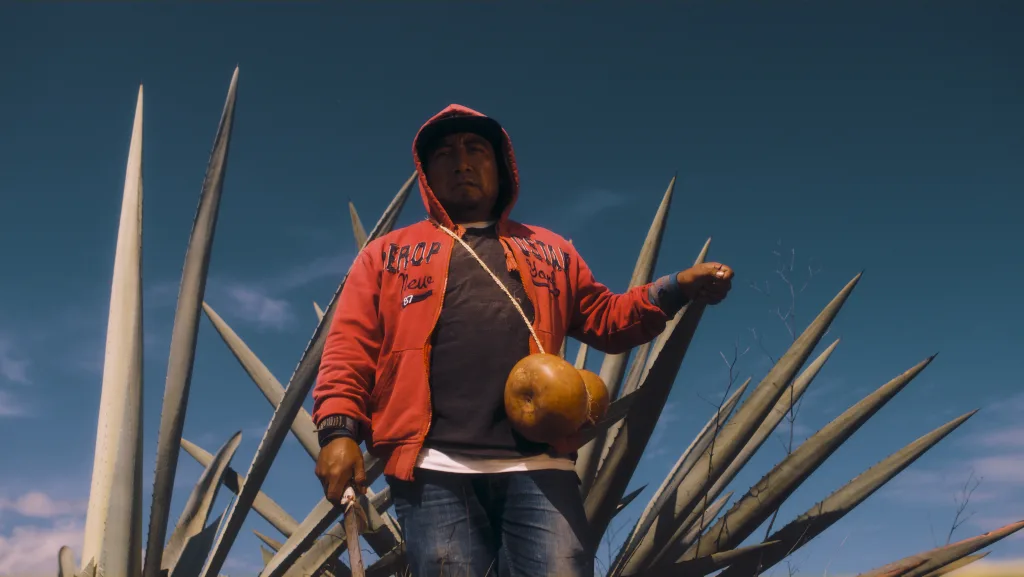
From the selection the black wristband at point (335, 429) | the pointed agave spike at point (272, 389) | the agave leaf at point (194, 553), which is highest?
the pointed agave spike at point (272, 389)

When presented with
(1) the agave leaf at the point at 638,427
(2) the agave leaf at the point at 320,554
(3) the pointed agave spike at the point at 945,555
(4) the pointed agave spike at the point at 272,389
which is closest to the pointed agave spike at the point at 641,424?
(1) the agave leaf at the point at 638,427

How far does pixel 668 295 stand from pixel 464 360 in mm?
516

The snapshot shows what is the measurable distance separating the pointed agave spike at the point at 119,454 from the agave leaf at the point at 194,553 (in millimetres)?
174

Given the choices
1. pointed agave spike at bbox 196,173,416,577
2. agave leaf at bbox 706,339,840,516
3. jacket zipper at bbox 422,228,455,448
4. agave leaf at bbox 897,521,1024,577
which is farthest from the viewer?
agave leaf at bbox 706,339,840,516

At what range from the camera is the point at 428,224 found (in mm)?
2113

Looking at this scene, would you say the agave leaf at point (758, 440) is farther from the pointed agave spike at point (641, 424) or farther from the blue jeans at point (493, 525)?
the blue jeans at point (493, 525)

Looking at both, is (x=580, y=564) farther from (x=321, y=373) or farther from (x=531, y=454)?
(x=321, y=373)

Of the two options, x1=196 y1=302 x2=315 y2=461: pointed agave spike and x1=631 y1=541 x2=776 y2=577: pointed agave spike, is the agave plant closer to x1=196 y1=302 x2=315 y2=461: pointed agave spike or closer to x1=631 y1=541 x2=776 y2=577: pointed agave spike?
x1=631 y1=541 x2=776 y2=577: pointed agave spike

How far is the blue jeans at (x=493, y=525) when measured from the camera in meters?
1.66

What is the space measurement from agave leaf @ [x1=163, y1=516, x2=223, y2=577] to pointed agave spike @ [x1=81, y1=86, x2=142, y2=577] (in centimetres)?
17

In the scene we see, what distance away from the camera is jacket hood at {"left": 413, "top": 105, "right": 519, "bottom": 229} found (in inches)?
87.0

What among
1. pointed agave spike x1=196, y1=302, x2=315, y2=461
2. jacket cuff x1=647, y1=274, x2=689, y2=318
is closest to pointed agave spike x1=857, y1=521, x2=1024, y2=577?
jacket cuff x1=647, y1=274, x2=689, y2=318

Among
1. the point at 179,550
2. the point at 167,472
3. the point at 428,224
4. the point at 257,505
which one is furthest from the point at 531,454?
the point at 257,505

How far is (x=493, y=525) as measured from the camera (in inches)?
69.9
